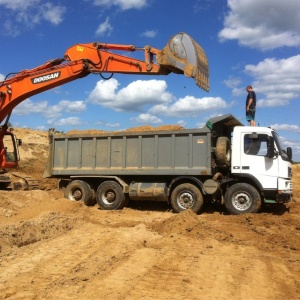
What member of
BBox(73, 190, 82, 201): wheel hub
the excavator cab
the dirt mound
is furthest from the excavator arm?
the dirt mound

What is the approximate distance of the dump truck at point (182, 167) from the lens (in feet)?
38.5

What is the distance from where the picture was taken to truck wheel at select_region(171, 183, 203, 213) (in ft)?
39.8

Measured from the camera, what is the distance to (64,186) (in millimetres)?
14773

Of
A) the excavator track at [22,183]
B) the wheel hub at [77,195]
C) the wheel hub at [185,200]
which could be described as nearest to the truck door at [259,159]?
the wheel hub at [185,200]

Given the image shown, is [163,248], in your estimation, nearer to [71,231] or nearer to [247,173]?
[71,231]

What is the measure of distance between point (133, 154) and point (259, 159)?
4.05 meters

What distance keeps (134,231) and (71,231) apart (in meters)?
1.37

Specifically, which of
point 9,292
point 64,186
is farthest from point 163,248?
point 64,186

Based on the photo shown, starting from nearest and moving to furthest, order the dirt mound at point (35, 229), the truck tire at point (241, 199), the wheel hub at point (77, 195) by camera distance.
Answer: the dirt mound at point (35, 229), the truck tire at point (241, 199), the wheel hub at point (77, 195)

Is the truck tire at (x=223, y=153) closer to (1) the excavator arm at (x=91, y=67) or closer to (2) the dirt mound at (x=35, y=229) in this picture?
(1) the excavator arm at (x=91, y=67)

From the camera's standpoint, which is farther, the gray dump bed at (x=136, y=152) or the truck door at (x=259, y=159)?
the gray dump bed at (x=136, y=152)

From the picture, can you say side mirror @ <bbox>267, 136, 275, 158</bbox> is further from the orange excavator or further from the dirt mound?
the dirt mound

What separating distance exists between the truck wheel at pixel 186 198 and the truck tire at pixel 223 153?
112cm

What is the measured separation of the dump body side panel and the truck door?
3.54ft
